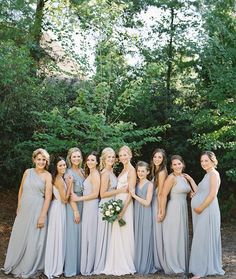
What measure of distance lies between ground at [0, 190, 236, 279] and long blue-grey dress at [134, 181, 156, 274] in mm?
270

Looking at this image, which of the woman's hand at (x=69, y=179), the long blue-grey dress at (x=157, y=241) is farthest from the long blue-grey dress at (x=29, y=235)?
the long blue-grey dress at (x=157, y=241)

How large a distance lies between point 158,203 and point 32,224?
2112 mm

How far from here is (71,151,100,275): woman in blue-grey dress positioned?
722cm

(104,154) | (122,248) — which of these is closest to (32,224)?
(122,248)

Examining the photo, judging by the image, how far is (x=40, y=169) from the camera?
7293mm

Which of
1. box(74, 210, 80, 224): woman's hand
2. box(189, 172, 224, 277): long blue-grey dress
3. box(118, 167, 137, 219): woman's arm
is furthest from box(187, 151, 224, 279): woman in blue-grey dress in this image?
box(74, 210, 80, 224): woman's hand

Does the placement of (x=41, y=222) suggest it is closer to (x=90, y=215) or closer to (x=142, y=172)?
(x=90, y=215)

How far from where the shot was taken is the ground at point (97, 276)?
7.16 metres

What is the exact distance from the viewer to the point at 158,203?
7.34 metres

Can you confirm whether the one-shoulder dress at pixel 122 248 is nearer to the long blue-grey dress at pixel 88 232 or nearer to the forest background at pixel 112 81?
the long blue-grey dress at pixel 88 232

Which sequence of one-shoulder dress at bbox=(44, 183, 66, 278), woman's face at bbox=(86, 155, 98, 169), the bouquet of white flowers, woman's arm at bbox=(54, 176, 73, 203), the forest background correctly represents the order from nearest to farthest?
the bouquet of white flowers
one-shoulder dress at bbox=(44, 183, 66, 278)
woman's arm at bbox=(54, 176, 73, 203)
woman's face at bbox=(86, 155, 98, 169)
the forest background

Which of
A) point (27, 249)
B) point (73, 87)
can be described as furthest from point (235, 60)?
point (27, 249)

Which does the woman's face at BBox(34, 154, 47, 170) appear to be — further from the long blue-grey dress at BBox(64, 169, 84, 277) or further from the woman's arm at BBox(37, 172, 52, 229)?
the long blue-grey dress at BBox(64, 169, 84, 277)

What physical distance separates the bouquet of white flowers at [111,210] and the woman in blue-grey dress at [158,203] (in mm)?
599
